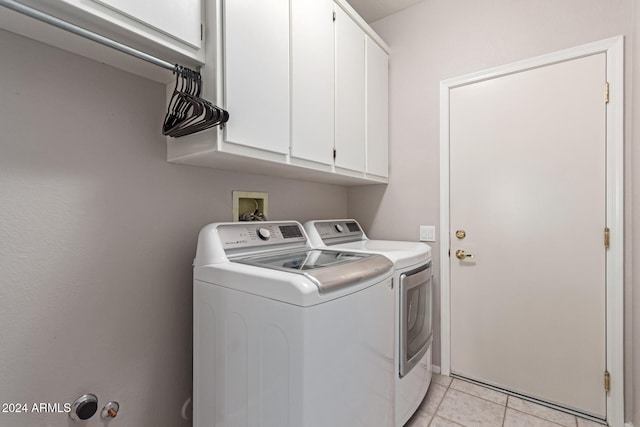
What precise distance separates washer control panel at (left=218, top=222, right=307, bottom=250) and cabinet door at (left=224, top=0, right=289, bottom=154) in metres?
0.41

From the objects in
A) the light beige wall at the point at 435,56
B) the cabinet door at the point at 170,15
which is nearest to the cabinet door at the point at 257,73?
the cabinet door at the point at 170,15

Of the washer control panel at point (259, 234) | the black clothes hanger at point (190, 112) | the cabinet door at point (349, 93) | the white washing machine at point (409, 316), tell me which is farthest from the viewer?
Result: the cabinet door at point (349, 93)

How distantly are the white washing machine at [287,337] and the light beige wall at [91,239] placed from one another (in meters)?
0.20

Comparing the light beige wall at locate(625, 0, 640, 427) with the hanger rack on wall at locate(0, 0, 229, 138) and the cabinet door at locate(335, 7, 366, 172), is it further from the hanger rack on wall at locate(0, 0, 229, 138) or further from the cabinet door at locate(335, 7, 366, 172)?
the hanger rack on wall at locate(0, 0, 229, 138)

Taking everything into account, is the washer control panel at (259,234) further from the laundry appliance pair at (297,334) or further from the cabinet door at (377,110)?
the cabinet door at (377,110)

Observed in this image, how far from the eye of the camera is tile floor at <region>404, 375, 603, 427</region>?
162 cm

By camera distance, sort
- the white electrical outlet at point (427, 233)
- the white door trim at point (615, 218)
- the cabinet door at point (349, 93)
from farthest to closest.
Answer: the white electrical outlet at point (427, 233), the cabinet door at point (349, 93), the white door trim at point (615, 218)

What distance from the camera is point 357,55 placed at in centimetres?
194

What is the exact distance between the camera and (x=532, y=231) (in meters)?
1.83

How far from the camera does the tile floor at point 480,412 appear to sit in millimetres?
1625

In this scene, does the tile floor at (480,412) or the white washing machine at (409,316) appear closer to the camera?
the white washing machine at (409,316)

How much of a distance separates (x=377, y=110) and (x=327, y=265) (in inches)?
57.1

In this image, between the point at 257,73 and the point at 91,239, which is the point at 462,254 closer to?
the point at 257,73

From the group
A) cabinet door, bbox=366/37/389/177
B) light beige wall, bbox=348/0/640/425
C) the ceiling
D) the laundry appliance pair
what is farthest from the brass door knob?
the ceiling
